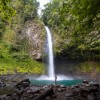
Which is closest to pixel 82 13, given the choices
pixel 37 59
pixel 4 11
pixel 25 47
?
pixel 4 11

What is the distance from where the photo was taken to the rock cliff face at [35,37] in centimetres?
4875

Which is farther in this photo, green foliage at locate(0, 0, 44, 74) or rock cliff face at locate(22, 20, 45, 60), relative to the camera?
rock cliff face at locate(22, 20, 45, 60)

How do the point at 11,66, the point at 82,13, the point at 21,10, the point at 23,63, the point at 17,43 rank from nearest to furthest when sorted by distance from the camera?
1. the point at 82,13
2. the point at 11,66
3. the point at 23,63
4. the point at 17,43
5. the point at 21,10

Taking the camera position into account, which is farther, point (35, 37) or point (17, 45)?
point (35, 37)

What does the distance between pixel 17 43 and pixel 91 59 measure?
1669 centimetres

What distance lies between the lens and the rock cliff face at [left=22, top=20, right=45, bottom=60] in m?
48.8

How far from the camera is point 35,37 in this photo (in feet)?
168

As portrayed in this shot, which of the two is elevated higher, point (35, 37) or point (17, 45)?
point (35, 37)

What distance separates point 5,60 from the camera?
4600 cm

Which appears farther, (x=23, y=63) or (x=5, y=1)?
(x=23, y=63)

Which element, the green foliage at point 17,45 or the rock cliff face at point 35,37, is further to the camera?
the rock cliff face at point 35,37

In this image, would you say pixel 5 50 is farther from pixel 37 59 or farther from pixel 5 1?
pixel 5 1

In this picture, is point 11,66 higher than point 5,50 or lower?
lower

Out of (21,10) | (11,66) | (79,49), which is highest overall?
(21,10)
